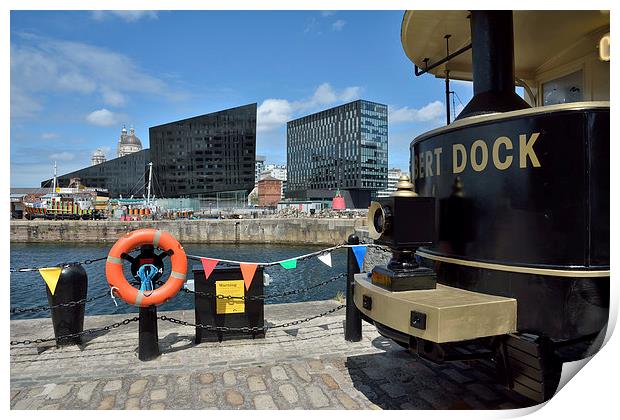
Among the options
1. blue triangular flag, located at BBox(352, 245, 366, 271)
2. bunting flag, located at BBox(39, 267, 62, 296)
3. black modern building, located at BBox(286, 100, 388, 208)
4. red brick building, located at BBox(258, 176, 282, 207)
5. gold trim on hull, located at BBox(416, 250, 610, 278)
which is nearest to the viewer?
gold trim on hull, located at BBox(416, 250, 610, 278)

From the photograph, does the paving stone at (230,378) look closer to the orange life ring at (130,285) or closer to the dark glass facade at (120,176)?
the orange life ring at (130,285)

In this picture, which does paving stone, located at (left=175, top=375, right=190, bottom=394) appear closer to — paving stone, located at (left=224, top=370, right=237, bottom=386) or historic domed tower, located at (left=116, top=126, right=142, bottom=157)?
paving stone, located at (left=224, top=370, right=237, bottom=386)

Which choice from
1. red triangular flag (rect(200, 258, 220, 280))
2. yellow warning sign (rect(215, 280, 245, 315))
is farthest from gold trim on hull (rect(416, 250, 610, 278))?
red triangular flag (rect(200, 258, 220, 280))

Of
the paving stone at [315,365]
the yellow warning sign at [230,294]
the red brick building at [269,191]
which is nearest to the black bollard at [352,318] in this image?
the paving stone at [315,365]

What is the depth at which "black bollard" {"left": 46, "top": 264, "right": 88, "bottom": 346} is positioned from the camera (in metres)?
5.80

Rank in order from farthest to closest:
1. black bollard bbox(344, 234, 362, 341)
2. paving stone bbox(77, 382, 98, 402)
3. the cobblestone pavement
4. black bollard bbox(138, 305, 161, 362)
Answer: black bollard bbox(344, 234, 362, 341), black bollard bbox(138, 305, 161, 362), paving stone bbox(77, 382, 98, 402), the cobblestone pavement

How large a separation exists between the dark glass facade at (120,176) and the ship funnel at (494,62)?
87543 mm

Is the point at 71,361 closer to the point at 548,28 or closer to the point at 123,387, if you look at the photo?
the point at 123,387

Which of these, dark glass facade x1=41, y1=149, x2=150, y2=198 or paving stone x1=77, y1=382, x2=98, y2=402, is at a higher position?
dark glass facade x1=41, y1=149, x2=150, y2=198

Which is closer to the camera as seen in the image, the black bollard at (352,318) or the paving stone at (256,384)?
the paving stone at (256,384)

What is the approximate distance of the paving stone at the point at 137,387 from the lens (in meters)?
4.26

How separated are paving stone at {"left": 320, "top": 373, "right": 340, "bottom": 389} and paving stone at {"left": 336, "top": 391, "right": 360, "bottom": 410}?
0.50ft

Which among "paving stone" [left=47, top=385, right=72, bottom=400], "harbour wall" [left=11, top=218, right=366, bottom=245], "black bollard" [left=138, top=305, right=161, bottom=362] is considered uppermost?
"black bollard" [left=138, top=305, right=161, bottom=362]

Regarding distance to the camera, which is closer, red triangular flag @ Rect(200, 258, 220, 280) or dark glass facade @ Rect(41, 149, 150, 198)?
red triangular flag @ Rect(200, 258, 220, 280)
